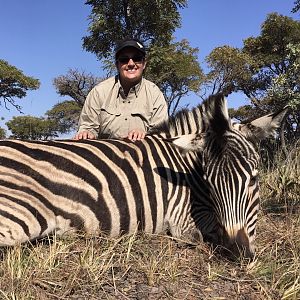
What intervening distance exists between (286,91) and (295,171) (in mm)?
2702

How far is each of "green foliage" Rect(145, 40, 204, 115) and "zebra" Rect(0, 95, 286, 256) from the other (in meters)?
10.6

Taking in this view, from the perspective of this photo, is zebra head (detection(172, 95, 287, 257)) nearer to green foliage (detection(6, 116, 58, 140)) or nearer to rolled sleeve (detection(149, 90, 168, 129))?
rolled sleeve (detection(149, 90, 168, 129))

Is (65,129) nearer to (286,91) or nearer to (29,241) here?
(286,91)

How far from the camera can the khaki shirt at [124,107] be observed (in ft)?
12.0

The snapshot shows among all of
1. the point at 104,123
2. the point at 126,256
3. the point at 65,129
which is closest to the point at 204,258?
the point at 126,256

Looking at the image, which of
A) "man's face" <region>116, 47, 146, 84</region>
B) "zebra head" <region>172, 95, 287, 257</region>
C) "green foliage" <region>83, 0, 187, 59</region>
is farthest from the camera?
"green foliage" <region>83, 0, 187, 59</region>

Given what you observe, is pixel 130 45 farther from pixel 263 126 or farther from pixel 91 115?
pixel 263 126

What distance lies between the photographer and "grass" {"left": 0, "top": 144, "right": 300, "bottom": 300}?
5.69 feet

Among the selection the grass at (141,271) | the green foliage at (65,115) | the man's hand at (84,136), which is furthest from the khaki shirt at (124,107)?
the green foliage at (65,115)

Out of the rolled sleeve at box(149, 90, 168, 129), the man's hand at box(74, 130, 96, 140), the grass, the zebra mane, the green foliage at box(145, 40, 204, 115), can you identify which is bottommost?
the grass

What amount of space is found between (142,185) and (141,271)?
2.17ft

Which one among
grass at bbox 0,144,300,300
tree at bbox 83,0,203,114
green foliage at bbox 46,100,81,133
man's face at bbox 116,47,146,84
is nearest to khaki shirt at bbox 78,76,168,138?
man's face at bbox 116,47,146,84

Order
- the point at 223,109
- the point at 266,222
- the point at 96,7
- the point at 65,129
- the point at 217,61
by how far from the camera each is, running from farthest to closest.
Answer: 1. the point at 65,129
2. the point at 217,61
3. the point at 96,7
4. the point at 266,222
5. the point at 223,109

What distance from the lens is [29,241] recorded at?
2180mm
